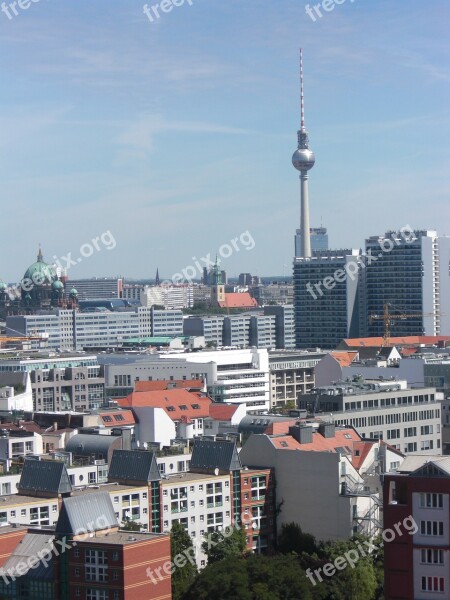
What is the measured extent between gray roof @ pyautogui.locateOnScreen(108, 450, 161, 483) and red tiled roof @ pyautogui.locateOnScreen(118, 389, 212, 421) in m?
18.2

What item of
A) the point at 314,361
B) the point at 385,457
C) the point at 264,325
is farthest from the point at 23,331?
the point at 385,457

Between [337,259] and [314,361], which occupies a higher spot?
[337,259]

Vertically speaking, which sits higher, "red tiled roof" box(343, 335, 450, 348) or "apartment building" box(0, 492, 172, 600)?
"red tiled roof" box(343, 335, 450, 348)

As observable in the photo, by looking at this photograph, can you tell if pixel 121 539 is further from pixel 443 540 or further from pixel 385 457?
pixel 385 457

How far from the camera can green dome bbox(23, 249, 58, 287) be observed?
6112 inches

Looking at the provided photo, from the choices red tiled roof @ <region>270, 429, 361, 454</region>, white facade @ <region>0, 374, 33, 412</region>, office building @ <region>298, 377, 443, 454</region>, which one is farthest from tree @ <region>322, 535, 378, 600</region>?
white facade @ <region>0, 374, 33, 412</region>

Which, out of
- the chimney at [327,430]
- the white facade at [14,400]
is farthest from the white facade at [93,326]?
the chimney at [327,430]

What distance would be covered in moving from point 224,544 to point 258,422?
11559 millimetres

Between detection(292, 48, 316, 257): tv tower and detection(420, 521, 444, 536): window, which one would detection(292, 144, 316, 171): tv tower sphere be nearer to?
detection(292, 48, 316, 257): tv tower

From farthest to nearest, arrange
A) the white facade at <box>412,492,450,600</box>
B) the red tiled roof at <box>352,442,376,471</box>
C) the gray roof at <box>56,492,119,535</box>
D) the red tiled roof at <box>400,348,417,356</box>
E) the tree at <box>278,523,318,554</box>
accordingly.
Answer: the red tiled roof at <box>400,348,417,356</box>
the red tiled roof at <box>352,442,376,471</box>
the tree at <box>278,523,318,554</box>
the gray roof at <box>56,492,119,535</box>
the white facade at <box>412,492,450,600</box>

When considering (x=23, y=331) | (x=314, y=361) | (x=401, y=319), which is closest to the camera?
(x=314, y=361)

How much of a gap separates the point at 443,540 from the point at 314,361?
6672 centimetres

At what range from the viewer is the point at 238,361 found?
8762cm

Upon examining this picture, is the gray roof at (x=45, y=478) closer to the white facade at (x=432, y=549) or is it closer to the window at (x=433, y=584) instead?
the white facade at (x=432, y=549)
